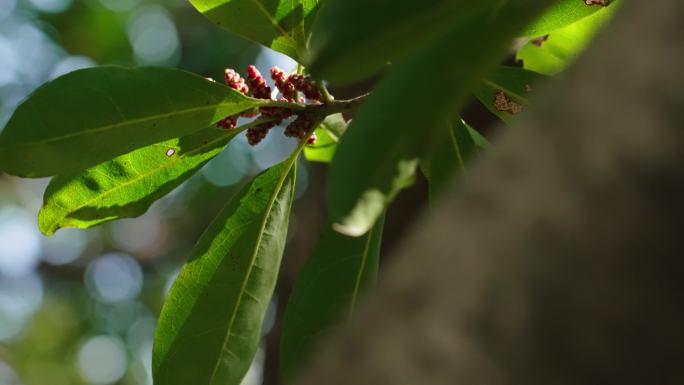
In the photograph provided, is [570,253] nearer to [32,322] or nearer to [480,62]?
[480,62]

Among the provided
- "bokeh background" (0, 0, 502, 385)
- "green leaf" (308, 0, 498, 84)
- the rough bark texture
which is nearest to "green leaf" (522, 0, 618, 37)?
"green leaf" (308, 0, 498, 84)

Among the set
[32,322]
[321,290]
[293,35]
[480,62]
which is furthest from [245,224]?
[32,322]

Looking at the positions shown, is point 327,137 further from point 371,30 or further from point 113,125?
point 371,30

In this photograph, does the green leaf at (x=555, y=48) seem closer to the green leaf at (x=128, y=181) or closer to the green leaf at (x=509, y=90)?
the green leaf at (x=509, y=90)

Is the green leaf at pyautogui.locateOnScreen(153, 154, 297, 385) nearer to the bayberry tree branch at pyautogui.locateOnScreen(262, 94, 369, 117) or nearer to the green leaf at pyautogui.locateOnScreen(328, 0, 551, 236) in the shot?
the bayberry tree branch at pyautogui.locateOnScreen(262, 94, 369, 117)

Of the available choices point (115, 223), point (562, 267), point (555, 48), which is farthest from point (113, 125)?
point (115, 223)
